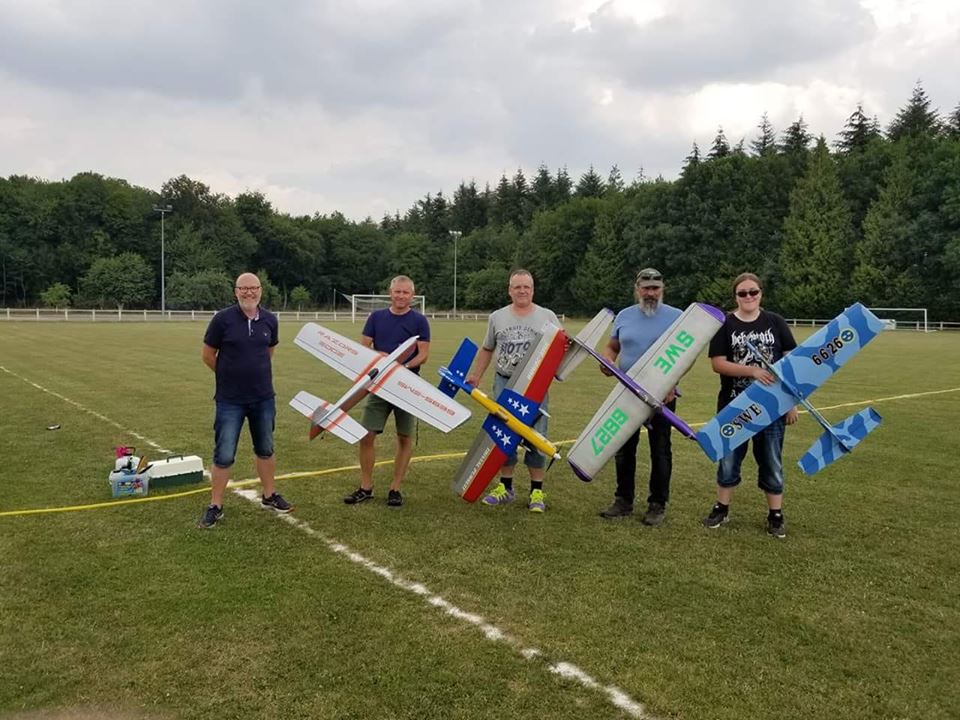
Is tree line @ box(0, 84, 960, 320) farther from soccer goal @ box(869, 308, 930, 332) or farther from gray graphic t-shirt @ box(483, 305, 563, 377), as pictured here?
gray graphic t-shirt @ box(483, 305, 563, 377)

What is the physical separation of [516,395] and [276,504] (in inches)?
90.1

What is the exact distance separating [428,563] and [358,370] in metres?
1.92

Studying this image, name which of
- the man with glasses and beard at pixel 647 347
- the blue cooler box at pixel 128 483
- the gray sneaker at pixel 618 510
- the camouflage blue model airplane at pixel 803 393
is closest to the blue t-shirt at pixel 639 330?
the man with glasses and beard at pixel 647 347

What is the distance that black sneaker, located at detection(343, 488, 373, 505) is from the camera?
625 centimetres

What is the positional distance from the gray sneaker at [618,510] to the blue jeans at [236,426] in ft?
9.64

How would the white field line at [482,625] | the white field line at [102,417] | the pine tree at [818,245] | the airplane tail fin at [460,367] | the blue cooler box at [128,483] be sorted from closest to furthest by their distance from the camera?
the white field line at [482,625]
the airplane tail fin at [460,367]
the blue cooler box at [128,483]
the white field line at [102,417]
the pine tree at [818,245]

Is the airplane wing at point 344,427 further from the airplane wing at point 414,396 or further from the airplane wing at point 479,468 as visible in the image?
the airplane wing at point 479,468

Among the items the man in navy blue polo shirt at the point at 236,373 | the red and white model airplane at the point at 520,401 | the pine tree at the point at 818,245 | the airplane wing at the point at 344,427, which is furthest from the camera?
the pine tree at the point at 818,245

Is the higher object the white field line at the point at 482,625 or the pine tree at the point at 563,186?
the pine tree at the point at 563,186

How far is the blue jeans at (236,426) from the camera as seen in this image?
5.49m

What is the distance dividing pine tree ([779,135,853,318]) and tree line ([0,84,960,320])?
125 mm

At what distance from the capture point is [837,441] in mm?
5430

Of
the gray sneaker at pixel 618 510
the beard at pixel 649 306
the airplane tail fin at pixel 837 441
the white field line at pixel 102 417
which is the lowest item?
the gray sneaker at pixel 618 510

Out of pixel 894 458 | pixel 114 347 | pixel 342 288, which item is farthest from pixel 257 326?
pixel 342 288
